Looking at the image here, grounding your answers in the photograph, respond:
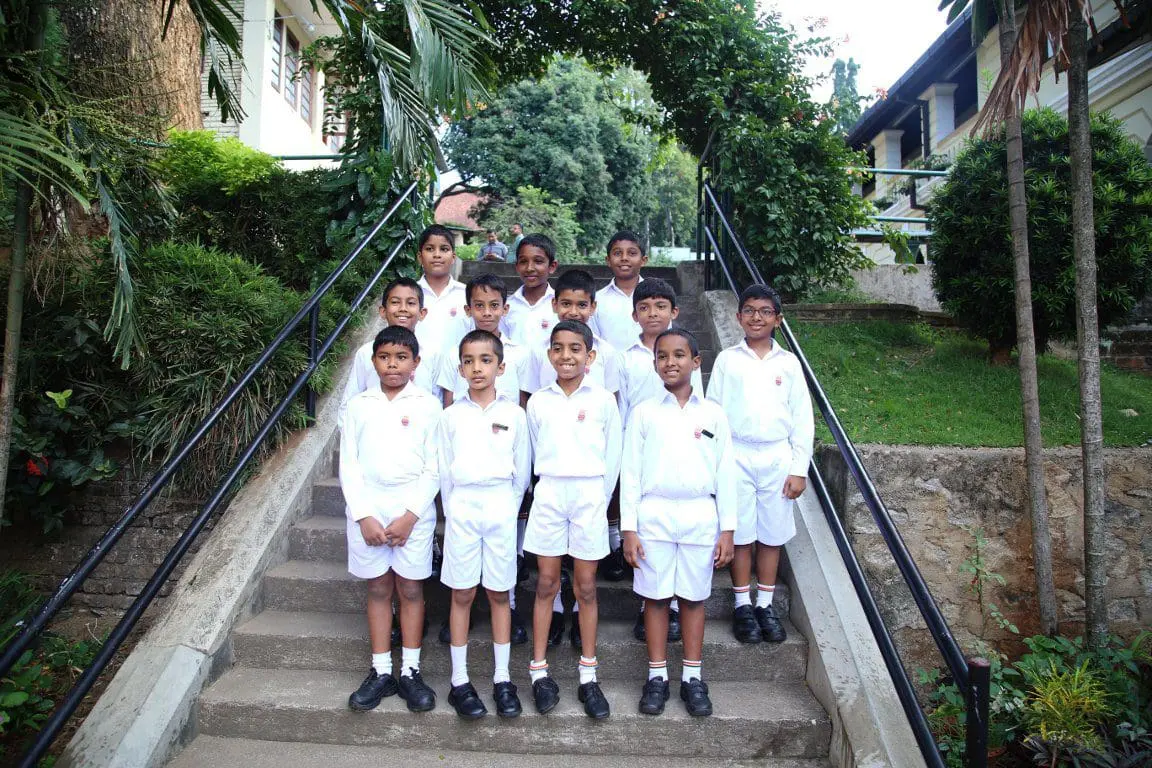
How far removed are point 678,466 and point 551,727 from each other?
1.19 meters

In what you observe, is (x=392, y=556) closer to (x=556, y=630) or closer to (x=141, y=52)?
(x=556, y=630)

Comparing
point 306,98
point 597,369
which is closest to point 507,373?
point 597,369

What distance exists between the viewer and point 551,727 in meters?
3.07

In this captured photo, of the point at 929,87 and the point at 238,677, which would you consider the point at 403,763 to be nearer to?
the point at 238,677

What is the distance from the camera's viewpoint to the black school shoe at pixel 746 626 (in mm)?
3385

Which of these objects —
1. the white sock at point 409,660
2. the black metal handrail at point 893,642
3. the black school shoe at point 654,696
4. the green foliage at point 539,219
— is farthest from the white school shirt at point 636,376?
the green foliage at point 539,219

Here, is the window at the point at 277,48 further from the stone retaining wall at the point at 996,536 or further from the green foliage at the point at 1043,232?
the stone retaining wall at the point at 996,536

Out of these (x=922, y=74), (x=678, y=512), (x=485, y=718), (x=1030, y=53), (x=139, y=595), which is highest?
(x=922, y=74)

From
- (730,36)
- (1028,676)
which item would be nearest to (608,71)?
(730,36)

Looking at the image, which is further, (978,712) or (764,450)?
(764,450)

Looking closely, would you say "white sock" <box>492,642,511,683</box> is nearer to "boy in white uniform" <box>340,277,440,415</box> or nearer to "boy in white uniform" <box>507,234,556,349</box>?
"boy in white uniform" <box>340,277,440,415</box>

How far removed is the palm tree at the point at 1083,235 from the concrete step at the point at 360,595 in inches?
64.8

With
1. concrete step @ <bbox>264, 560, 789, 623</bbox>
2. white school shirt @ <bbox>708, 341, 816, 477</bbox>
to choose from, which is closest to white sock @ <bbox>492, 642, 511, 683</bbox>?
concrete step @ <bbox>264, 560, 789, 623</bbox>

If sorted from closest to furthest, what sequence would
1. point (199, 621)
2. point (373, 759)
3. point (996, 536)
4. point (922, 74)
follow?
point (373, 759) → point (199, 621) → point (996, 536) → point (922, 74)
